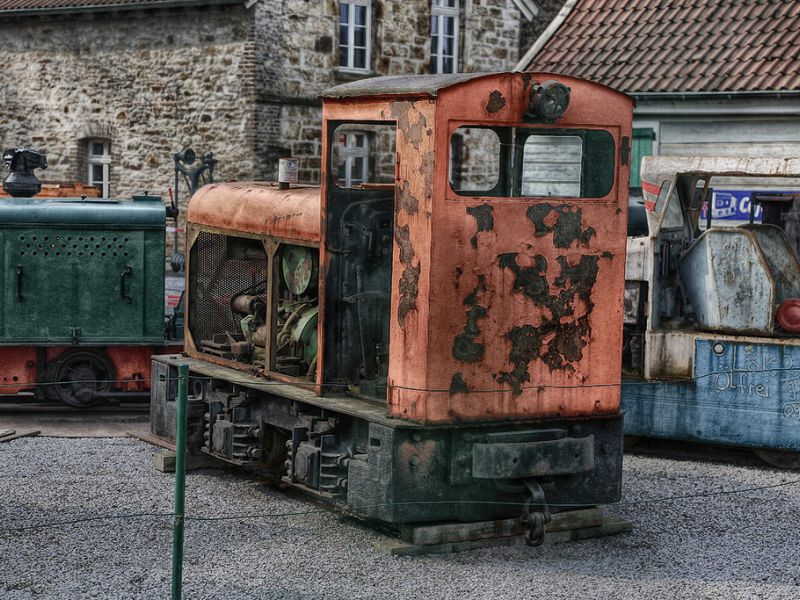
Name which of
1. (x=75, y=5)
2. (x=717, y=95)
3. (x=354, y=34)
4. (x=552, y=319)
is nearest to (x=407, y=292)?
(x=552, y=319)

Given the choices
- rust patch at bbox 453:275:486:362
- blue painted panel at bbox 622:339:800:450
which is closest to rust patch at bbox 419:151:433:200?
rust patch at bbox 453:275:486:362

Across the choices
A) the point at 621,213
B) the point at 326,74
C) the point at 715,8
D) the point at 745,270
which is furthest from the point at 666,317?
the point at 326,74

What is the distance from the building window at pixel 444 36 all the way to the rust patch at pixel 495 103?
56.0 ft

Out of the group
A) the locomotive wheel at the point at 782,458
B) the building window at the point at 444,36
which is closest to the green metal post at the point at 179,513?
the locomotive wheel at the point at 782,458

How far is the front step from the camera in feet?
25.9

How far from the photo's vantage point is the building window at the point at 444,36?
24.8 meters

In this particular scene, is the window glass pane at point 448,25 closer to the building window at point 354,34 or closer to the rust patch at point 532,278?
the building window at point 354,34

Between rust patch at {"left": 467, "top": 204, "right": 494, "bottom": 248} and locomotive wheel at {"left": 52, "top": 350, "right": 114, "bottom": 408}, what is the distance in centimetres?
585

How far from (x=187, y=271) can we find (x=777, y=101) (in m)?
7.39

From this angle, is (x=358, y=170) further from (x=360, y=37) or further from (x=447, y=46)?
(x=447, y=46)

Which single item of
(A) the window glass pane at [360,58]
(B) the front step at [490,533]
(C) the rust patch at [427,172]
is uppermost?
(A) the window glass pane at [360,58]

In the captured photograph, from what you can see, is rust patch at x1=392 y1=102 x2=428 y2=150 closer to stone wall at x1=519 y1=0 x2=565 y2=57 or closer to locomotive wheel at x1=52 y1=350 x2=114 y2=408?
locomotive wheel at x1=52 y1=350 x2=114 y2=408

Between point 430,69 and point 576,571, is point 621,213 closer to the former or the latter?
point 576,571

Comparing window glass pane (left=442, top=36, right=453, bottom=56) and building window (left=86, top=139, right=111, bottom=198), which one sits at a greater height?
window glass pane (left=442, top=36, right=453, bottom=56)
